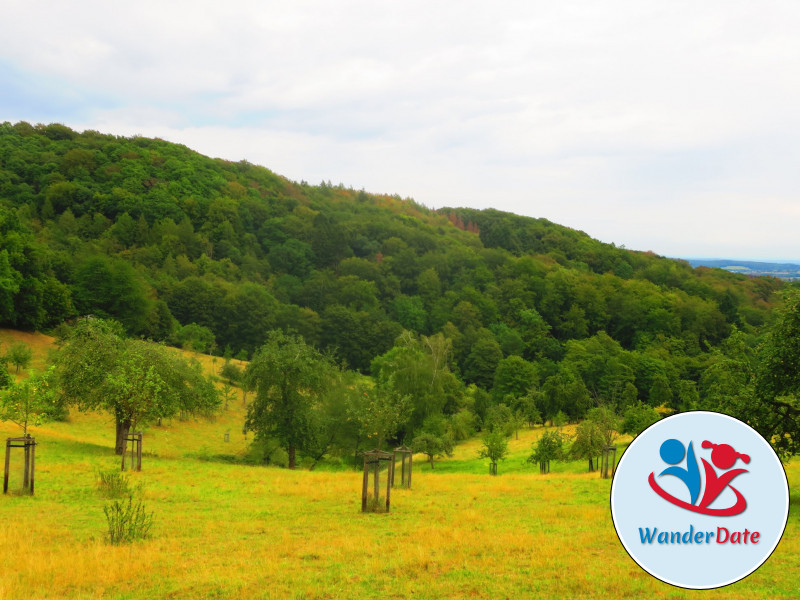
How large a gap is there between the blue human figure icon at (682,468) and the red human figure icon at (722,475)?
100mm

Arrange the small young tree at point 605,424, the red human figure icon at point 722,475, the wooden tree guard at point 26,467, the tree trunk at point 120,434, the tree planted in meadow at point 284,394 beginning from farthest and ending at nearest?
the tree planted in meadow at point 284,394
the small young tree at point 605,424
the tree trunk at point 120,434
the wooden tree guard at point 26,467
the red human figure icon at point 722,475

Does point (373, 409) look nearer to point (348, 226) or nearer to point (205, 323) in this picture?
point (205, 323)

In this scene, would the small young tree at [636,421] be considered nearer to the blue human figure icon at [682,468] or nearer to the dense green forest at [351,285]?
the dense green forest at [351,285]

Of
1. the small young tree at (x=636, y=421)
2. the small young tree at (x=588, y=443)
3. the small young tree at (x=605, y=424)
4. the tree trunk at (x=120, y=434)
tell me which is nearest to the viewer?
the tree trunk at (x=120, y=434)

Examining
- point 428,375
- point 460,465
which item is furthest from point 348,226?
point 460,465

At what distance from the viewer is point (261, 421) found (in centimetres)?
3198

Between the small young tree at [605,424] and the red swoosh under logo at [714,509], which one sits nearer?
the red swoosh under logo at [714,509]

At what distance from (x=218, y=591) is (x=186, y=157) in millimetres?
151613

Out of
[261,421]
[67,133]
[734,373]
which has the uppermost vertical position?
[67,133]

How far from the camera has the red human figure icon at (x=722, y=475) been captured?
6.68 metres

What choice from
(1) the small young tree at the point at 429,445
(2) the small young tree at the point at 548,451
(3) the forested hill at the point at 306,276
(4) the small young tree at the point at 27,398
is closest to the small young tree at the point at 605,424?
(2) the small young tree at the point at 548,451

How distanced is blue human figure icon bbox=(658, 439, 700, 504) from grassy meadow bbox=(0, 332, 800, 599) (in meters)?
2.87

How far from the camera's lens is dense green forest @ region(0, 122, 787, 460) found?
61.1 metres

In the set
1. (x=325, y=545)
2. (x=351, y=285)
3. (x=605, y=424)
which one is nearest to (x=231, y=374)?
(x=605, y=424)
